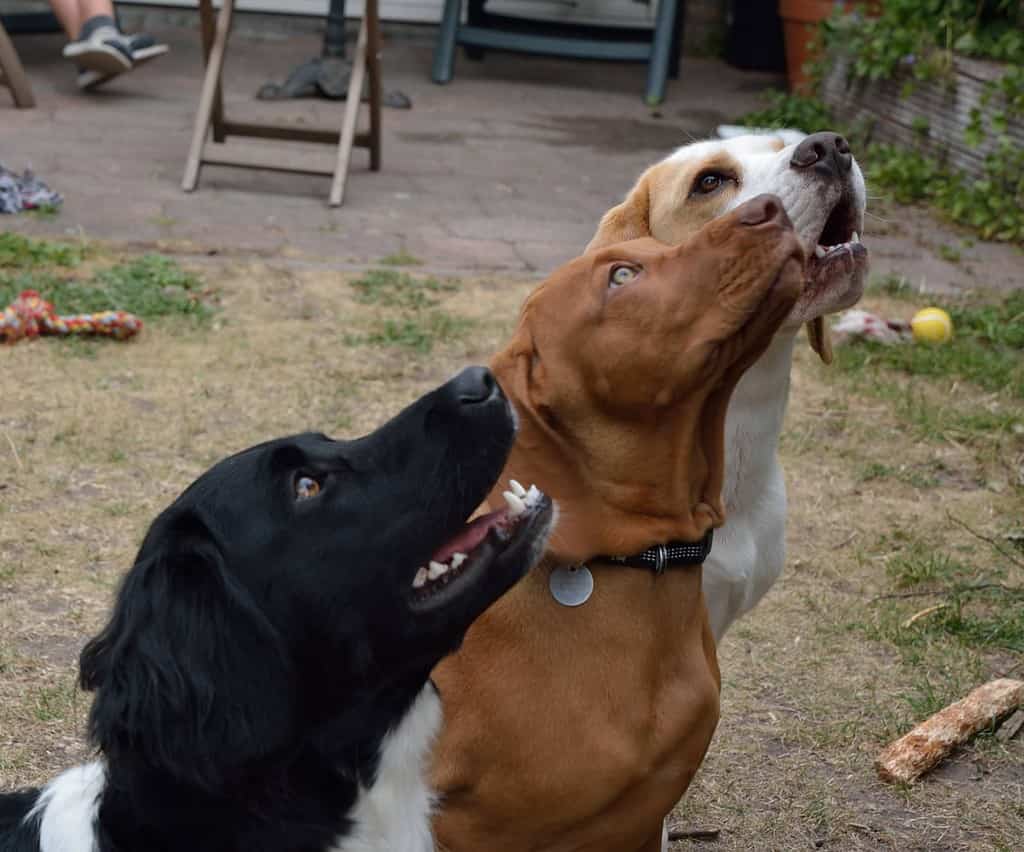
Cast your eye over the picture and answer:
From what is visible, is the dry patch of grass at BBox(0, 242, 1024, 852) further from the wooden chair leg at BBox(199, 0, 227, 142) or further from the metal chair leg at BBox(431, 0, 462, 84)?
the metal chair leg at BBox(431, 0, 462, 84)

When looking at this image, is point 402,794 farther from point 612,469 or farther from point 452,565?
point 612,469

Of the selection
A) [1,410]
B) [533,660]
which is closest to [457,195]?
[1,410]

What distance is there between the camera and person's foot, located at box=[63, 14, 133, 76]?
8039 mm

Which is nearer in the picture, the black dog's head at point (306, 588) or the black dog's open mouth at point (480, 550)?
the black dog's head at point (306, 588)

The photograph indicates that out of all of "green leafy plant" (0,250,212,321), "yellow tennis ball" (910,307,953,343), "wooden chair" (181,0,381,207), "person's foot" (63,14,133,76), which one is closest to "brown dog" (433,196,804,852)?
"green leafy plant" (0,250,212,321)

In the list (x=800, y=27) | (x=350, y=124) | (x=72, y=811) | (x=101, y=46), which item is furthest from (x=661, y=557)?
(x=800, y=27)

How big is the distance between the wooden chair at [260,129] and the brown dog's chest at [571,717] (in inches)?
200

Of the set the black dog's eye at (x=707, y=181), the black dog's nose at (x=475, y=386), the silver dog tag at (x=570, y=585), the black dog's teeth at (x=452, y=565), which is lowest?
the silver dog tag at (x=570, y=585)

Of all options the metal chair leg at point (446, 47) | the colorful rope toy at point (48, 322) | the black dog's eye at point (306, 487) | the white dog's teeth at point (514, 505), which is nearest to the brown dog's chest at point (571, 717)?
the white dog's teeth at point (514, 505)

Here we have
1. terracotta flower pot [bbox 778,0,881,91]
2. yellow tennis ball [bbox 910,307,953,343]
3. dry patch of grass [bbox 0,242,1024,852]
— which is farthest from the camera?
terracotta flower pot [bbox 778,0,881,91]

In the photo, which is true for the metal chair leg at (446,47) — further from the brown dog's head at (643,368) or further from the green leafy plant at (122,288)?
the brown dog's head at (643,368)

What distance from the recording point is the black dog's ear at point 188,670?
1917 mm

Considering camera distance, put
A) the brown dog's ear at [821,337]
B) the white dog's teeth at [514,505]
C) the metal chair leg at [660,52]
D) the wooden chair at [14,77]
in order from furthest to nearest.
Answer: the metal chair leg at [660,52]
the wooden chair at [14,77]
the brown dog's ear at [821,337]
the white dog's teeth at [514,505]

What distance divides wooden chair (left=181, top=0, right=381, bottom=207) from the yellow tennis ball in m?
3.00
